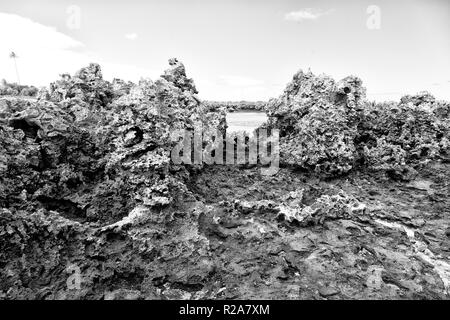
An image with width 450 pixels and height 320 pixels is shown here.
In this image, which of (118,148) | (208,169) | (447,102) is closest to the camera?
(118,148)

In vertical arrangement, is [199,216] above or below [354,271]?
above

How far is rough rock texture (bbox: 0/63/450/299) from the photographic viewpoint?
4113 mm

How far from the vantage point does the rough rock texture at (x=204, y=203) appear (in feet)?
13.5

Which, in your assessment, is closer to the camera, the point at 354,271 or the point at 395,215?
the point at 354,271

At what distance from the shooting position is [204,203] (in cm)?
534

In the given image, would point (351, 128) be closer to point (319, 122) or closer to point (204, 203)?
point (319, 122)

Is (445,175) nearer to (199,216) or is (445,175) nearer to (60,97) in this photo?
(199,216)

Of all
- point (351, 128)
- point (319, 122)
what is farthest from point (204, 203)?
point (351, 128)

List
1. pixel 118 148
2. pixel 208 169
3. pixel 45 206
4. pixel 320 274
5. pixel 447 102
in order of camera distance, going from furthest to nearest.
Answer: pixel 447 102, pixel 208 169, pixel 118 148, pixel 45 206, pixel 320 274

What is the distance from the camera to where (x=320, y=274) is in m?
4.28

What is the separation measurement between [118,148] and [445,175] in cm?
595

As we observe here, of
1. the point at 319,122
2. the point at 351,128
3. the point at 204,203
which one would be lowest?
the point at 204,203

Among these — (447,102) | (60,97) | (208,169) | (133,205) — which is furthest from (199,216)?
(447,102)

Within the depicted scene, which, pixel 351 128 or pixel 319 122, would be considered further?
pixel 351 128
